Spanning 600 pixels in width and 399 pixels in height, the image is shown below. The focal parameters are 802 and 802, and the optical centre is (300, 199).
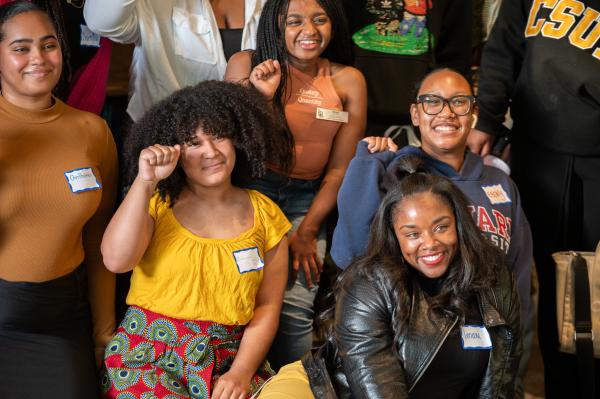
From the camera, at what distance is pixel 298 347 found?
2.90m

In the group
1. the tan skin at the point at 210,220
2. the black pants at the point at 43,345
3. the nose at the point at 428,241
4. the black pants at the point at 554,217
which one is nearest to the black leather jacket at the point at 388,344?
the nose at the point at 428,241

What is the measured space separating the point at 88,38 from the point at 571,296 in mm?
2060

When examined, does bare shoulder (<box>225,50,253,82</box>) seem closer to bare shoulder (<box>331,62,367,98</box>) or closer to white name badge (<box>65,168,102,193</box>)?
bare shoulder (<box>331,62,367,98</box>)

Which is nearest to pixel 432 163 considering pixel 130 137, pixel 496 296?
pixel 496 296

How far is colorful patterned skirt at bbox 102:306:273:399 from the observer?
94.0 inches

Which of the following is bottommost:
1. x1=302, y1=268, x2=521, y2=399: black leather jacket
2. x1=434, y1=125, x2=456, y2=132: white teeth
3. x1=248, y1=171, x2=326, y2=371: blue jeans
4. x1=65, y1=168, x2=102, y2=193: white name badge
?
x1=248, y1=171, x2=326, y2=371: blue jeans

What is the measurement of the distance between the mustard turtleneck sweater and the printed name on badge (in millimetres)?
1299

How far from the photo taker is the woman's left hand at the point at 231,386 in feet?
7.93

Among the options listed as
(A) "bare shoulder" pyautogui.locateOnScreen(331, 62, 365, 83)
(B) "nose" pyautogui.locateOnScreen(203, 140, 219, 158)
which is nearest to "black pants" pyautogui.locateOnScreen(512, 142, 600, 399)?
(A) "bare shoulder" pyautogui.locateOnScreen(331, 62, 365, 83)

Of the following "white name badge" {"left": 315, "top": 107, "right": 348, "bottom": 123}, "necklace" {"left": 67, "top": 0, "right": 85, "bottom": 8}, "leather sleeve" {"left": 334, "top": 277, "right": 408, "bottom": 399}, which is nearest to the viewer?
"leather sleeve" {"left": 334, "top": 277, "right": 408, "bottom": 399}

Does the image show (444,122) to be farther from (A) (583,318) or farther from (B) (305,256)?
(A) (583,318)

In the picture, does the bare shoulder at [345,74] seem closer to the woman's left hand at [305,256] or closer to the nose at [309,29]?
the nose at [309,29]

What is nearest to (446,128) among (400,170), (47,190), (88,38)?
(400,170)

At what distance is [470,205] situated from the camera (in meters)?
2.64
